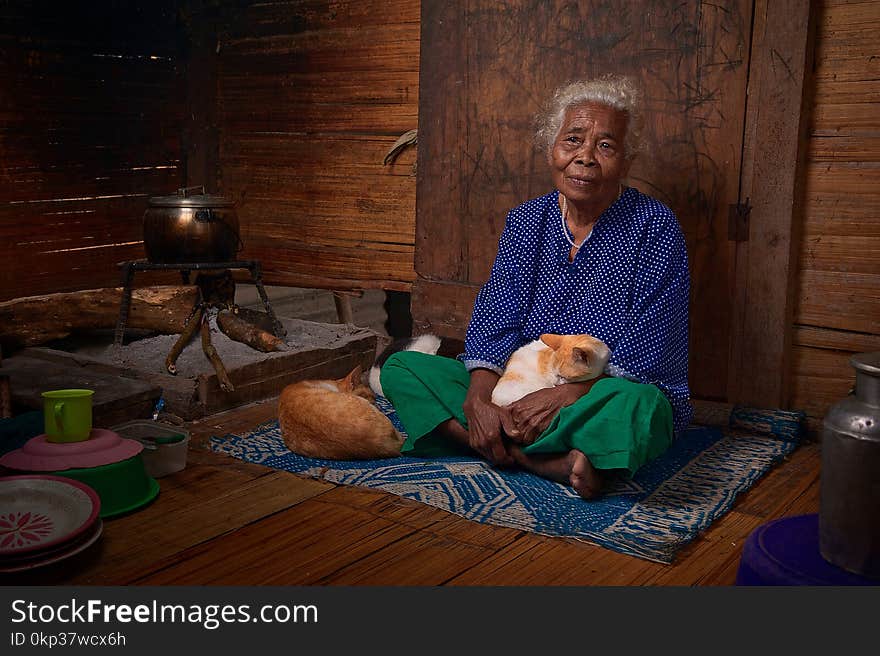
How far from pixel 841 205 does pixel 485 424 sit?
69.3 inches

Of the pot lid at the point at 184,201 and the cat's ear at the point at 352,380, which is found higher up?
the pot lid at the point at 184,201

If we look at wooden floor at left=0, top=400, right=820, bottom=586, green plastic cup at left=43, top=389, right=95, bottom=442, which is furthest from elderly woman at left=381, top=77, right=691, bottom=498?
green plastic cup at left=43, top=389, right=95, bottom=442

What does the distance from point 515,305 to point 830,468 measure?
1.67 metres

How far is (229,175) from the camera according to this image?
600cm

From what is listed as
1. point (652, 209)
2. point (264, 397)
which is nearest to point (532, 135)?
point (652, 209)

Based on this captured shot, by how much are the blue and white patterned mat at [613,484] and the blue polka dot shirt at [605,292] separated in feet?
0.87

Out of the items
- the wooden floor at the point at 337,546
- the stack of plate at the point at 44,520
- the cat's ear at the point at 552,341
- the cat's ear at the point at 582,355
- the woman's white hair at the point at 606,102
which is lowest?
the wooden floor at the point at 337,546

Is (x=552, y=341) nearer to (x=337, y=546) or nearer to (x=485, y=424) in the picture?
(x=485, y=424)

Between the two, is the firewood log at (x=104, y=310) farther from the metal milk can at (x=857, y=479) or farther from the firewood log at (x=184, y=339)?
the metal milk can at (x=857, y=479)

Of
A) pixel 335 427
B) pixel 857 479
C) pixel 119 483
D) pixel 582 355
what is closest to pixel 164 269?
pixel 335 427

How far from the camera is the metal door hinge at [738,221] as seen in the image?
3654mm

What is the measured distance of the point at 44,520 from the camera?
2.47 m

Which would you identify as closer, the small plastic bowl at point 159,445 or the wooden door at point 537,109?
the small plastic bowl at point 159,445

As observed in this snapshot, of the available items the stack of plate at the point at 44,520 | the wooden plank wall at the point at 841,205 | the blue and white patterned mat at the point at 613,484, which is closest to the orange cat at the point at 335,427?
the blue and white patterned mat at the point at 613,484
